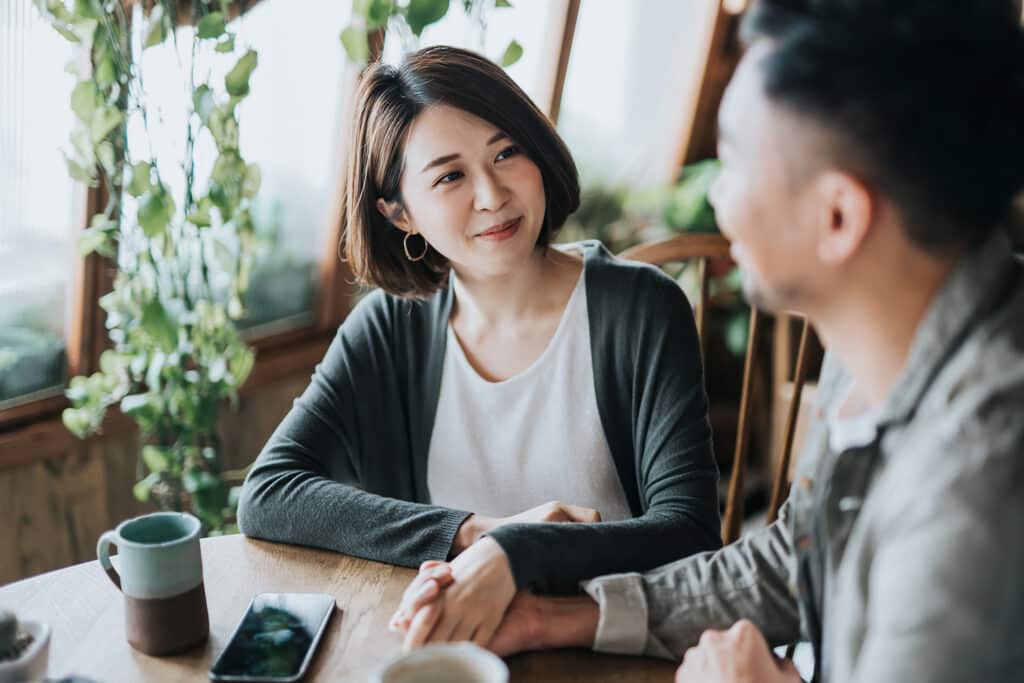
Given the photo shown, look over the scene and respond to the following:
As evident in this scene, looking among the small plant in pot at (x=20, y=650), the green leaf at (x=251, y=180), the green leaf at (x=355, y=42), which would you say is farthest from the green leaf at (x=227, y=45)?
the small plant in pot at (x=20, y=650)

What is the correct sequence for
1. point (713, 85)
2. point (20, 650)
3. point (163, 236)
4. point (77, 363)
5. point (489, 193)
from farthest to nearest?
point (713, 85)
point (77, 363)
point (163, 236)
point (489, 193)
point (20, 650)

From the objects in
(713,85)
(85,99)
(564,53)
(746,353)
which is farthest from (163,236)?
(713,85)

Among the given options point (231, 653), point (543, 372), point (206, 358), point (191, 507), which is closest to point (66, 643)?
point (231, 653)

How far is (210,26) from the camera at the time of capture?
71.4 inches

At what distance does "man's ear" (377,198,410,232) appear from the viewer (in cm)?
160

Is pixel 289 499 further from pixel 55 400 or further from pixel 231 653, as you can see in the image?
pixel 55 400

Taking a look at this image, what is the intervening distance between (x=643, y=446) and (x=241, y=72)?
1.09 metres

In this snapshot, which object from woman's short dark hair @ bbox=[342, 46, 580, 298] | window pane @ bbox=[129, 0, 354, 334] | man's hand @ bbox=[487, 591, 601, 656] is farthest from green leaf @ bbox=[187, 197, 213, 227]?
man's hand @ bbox=[487, 591, 601, 656]

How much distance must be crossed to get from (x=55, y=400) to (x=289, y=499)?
52.4 inches

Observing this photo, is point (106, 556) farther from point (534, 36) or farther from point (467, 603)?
point (534, 36)

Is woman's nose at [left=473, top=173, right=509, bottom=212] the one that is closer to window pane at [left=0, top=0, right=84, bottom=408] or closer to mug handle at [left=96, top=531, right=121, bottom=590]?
mug handle at [left=96, top=531, right=121, bottom=590]

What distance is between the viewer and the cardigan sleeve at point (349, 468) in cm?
124

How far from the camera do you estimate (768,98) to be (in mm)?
794

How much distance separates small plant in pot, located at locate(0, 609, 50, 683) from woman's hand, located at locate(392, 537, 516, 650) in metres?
0.35
